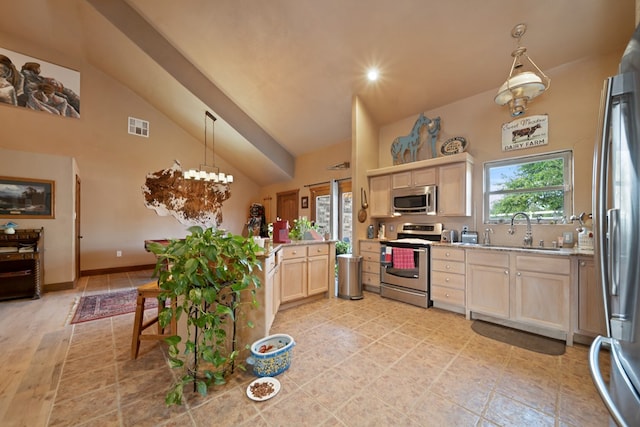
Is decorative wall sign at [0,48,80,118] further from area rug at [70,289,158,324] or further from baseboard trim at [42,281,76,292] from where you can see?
area rug at [70,289,158,324]

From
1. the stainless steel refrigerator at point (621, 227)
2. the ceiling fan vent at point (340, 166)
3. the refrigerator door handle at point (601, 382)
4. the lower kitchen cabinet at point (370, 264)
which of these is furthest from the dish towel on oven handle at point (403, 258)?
the refrigerator door handle at point (601, 382)

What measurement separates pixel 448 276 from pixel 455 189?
1.20 m

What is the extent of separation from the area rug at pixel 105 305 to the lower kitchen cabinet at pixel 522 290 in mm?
4235

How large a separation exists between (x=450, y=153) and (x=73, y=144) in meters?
6.91

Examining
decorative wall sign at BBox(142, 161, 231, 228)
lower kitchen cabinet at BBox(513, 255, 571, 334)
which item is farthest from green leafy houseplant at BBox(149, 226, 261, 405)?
decorative wall sign at BBox(142, 161, 231, 228)

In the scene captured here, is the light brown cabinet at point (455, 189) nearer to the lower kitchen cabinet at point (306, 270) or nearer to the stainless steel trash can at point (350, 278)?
the stainless steel trash can at point (350, 278)

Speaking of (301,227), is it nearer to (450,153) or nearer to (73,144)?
(450,153)

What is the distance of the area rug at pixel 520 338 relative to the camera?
92.1 inches

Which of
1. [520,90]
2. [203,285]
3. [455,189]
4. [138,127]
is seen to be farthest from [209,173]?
[520,90]

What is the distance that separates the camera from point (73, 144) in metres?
4.89

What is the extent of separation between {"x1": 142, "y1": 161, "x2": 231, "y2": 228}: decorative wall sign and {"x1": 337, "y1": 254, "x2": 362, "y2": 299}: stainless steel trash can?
4421 mm

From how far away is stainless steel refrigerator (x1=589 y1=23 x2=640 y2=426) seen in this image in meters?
0.66

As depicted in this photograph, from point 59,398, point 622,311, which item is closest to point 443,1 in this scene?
point 622,311

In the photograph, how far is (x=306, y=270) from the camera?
344 centimetres
